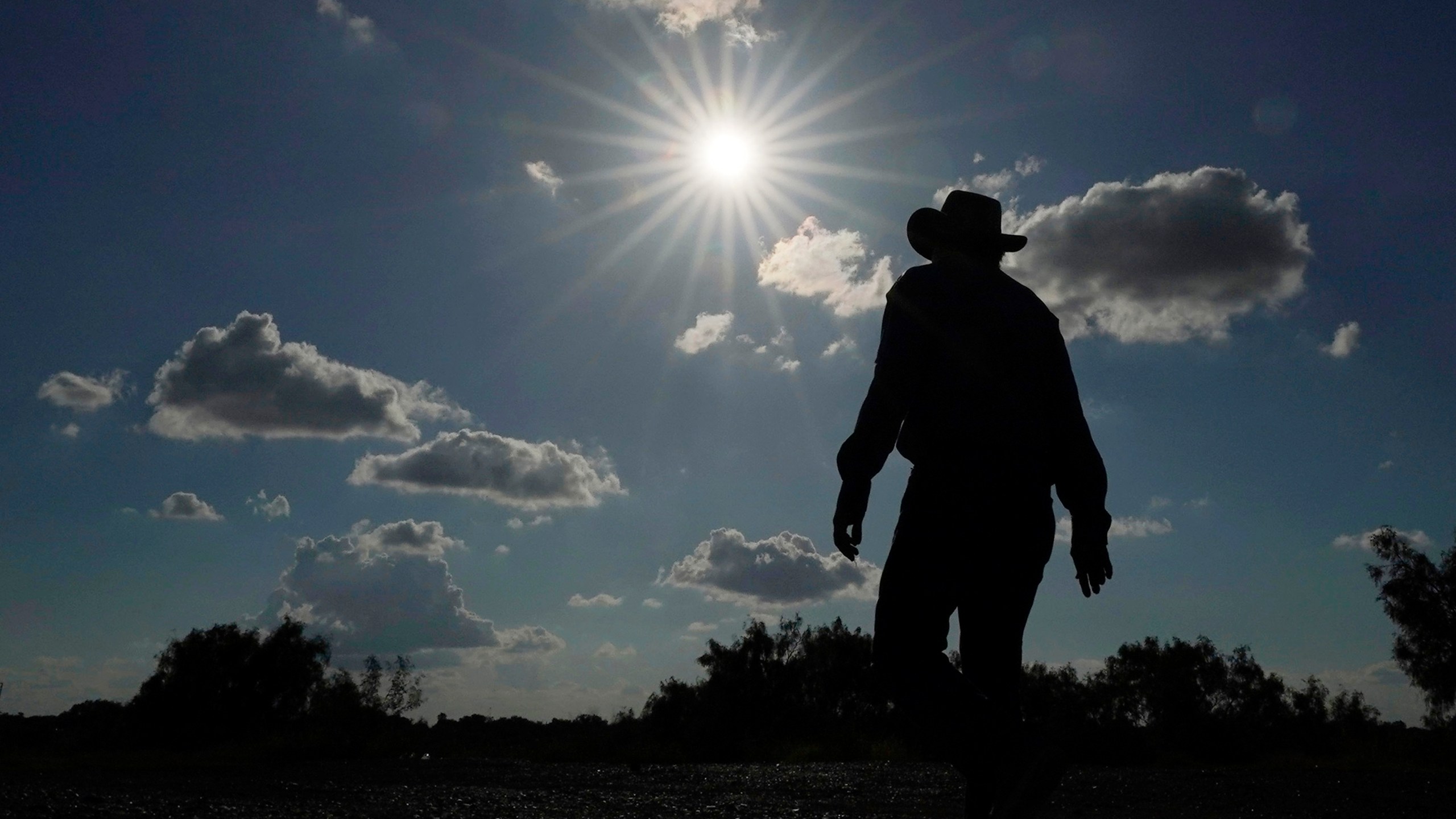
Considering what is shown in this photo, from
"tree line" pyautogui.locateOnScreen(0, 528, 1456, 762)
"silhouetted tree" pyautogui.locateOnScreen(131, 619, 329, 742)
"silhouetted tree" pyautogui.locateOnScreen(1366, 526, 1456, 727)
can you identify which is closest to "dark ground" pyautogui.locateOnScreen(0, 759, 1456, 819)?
"tree line" pyautogui.locateOnScreen(0, 528, 1456, 762)

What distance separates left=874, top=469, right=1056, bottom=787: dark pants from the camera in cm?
353

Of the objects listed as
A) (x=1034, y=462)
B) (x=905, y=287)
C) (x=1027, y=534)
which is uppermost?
(x=905, y=287)

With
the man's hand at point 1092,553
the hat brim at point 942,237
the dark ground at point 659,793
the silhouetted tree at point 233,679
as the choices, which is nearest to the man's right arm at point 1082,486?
the man's hand at point 1092,553

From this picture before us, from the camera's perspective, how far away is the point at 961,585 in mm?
3539

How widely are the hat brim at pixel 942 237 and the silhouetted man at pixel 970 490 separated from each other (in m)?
0.13

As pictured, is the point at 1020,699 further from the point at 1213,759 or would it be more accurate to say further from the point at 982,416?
the point at 1213,759

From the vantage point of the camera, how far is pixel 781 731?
3097 centimetres

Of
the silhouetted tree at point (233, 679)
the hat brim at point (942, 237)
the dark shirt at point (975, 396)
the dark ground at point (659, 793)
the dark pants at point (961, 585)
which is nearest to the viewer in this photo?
the dark pants at point (961, 585)

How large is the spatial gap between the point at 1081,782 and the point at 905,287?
8798 millimetres

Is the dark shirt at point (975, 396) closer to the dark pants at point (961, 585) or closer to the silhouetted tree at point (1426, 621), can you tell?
the dark pants at point (961, 585)

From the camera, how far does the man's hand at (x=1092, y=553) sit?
3.93m

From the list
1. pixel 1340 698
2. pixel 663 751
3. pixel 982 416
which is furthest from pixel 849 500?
pixel 1340 698

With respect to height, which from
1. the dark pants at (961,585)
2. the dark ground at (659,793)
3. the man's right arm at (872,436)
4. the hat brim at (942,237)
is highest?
the hat brim at (942,237)

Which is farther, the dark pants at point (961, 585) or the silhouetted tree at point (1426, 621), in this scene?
the silhouetted tree at point (1426, 621)
